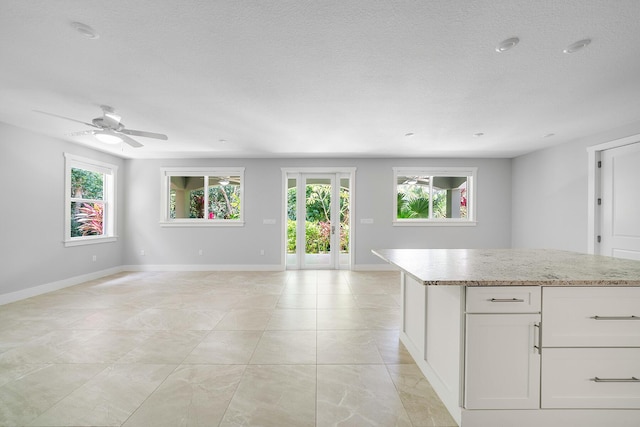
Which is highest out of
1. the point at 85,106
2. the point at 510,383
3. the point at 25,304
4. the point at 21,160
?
the point at 85,106

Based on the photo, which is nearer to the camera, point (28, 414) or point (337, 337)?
point (28, 414)

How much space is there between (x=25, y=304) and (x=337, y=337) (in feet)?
14.2

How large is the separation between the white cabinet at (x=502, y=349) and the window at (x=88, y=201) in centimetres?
610

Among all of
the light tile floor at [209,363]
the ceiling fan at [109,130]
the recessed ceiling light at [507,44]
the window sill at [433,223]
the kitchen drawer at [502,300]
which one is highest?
the recessed ceiling light at [507,44]

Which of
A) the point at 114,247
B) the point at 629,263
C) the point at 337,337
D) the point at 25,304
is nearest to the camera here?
the point at 629,263

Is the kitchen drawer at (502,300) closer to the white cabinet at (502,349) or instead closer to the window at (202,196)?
the white cabinet at (502,349)

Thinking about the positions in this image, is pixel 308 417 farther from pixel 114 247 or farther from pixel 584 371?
pixel 114 247

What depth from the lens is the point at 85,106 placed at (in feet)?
10.4

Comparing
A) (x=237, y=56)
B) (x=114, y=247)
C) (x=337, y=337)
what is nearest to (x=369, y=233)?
(x=337, y=337)

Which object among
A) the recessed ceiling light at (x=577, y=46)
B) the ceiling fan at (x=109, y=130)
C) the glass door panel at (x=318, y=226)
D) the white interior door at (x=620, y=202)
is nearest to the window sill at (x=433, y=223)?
the glass door panel at (x=318, y=226)

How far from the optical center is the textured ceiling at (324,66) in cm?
173

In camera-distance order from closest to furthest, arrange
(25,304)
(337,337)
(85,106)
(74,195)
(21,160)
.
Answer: (337,337), (85,106), (25,304), (21,160), (74,195)

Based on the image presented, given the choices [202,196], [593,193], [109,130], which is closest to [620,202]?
[593,193]

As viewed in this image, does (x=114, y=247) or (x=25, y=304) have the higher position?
(x=114, y=247)
